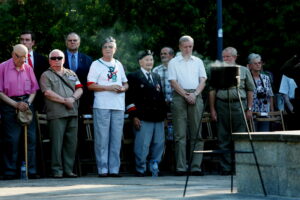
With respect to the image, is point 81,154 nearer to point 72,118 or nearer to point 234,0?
point 72,118

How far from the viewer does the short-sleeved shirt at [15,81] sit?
13352 mm

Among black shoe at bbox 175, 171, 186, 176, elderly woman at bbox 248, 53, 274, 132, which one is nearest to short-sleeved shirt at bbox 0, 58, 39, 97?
black shoe at bbox 175, 171, 186, 176

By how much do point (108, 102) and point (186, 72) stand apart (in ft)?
4.73

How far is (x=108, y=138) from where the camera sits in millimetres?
13969

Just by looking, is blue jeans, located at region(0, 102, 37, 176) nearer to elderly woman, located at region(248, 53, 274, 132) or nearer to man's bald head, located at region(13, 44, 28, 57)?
man's bald head, located at region(13, 44, 28, 57)

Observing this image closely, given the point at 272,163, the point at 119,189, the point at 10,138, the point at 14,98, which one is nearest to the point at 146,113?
the point at 14,98

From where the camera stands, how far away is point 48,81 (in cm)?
1360

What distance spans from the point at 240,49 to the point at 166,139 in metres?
6.67

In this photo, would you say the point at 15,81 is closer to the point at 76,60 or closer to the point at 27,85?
the point at 27,85

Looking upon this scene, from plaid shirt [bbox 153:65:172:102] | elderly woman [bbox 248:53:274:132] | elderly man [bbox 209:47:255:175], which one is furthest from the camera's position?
elderly woman [bbox 248:53:274:132]

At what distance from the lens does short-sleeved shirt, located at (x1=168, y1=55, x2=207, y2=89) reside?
1421 cm

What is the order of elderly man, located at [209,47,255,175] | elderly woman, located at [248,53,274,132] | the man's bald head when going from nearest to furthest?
the man's bald head, elderly man, located at [209,47,255,175], elderly woman, located at [248,53,274,132]

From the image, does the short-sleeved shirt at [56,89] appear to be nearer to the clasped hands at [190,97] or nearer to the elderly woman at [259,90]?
the clasped hands at [190,97]

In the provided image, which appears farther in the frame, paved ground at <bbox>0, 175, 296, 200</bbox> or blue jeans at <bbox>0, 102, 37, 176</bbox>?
blue jeans at <bbox>0, 102, 37, 176</bbox>
